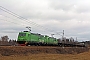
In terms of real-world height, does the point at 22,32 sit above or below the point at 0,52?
above

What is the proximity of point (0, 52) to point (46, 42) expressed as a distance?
37.4 metres

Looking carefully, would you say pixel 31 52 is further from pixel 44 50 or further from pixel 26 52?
pixel 44 50

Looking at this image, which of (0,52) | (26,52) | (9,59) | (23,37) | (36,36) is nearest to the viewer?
(9,59)

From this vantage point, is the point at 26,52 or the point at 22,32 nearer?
the point at 26,52

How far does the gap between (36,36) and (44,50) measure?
1215 centimetres

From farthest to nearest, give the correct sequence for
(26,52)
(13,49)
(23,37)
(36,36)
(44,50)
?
(36,36) → (23,37) → (44,50) → (26,52) → (13,49)

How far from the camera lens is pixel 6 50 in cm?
3062

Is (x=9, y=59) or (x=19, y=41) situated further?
(x=19, y=41)

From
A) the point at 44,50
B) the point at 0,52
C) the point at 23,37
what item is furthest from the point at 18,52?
the point at 23,37

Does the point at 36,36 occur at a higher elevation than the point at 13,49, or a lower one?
higher

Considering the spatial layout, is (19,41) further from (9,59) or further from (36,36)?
(9,59)

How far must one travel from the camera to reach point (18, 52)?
32.3 metres

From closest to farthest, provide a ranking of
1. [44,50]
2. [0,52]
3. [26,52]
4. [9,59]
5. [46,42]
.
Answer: [9,59]
[0,52]
[26,52]
[44,50]
[46,42]

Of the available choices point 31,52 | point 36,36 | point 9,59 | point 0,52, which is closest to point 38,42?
point 36,36
